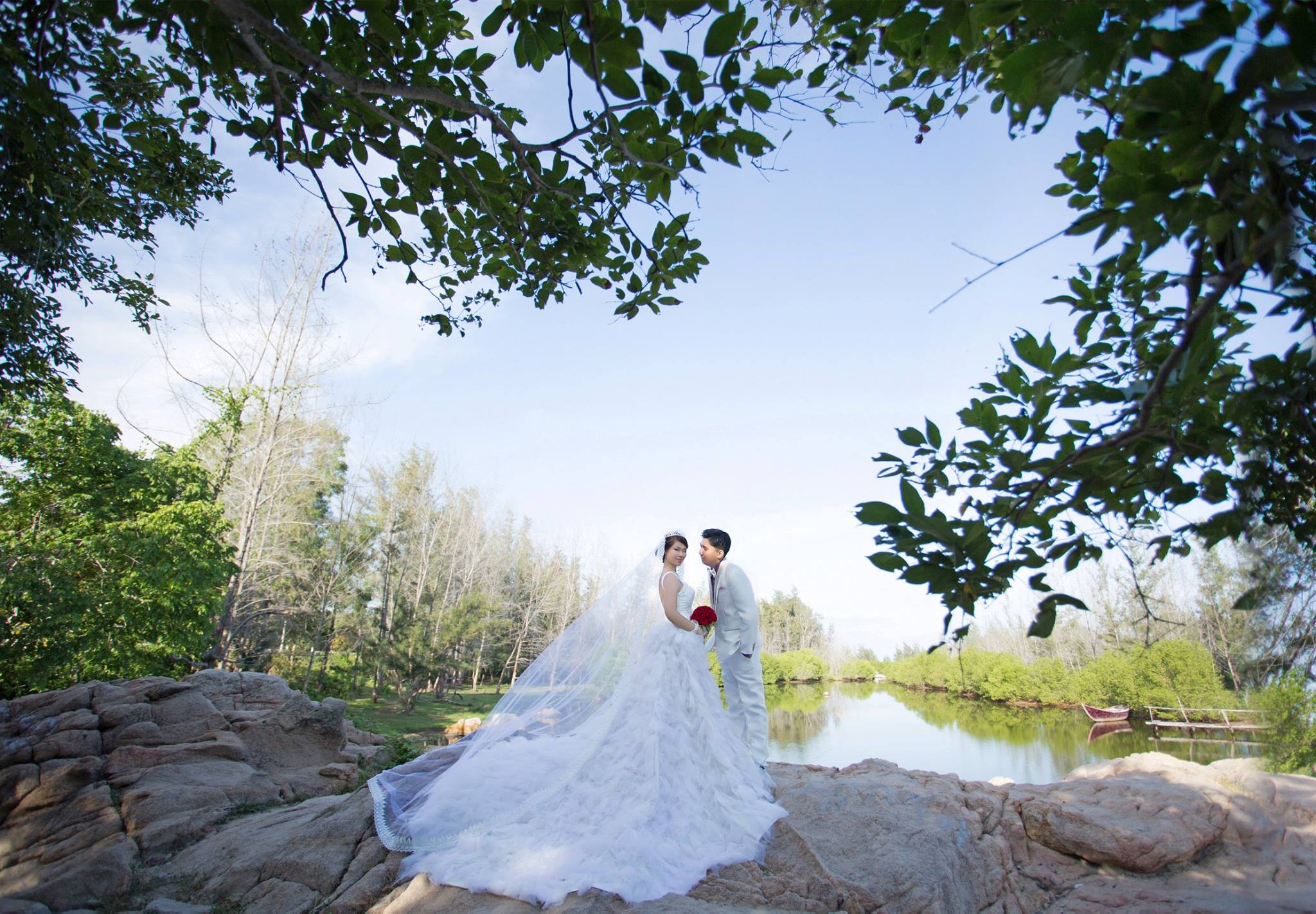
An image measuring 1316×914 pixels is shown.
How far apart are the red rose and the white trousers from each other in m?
0.55

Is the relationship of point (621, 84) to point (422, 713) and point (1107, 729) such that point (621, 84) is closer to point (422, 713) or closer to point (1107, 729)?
point (422, 713)

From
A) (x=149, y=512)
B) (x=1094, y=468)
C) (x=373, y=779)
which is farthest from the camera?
(x=149, y=512)

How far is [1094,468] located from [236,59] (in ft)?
12.4

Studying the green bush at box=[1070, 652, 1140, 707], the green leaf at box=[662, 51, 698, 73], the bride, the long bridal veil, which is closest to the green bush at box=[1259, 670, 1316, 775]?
the bride

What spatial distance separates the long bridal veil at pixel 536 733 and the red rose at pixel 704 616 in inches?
15.8

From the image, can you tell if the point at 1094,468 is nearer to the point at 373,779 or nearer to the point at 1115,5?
the point at 1115,5

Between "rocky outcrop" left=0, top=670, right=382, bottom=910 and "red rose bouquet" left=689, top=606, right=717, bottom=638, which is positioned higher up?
"red rose bouquet" left=689, top=606, right=717, bottom=638

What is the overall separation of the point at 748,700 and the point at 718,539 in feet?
4.61

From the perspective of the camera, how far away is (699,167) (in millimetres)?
2541

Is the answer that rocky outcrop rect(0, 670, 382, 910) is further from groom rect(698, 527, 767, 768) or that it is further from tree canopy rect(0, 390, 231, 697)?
groom rect(698, 527, 767, 768)

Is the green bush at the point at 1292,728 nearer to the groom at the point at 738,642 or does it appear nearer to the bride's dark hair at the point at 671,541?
the groom at the point at 738,642

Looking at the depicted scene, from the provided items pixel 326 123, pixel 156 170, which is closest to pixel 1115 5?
pixel 326 123

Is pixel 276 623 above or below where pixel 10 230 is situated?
below

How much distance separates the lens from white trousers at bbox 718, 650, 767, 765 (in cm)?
548
